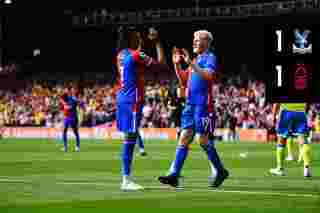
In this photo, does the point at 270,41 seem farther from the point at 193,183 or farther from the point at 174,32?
the point at 174,32

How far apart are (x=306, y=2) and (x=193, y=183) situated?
3002cm

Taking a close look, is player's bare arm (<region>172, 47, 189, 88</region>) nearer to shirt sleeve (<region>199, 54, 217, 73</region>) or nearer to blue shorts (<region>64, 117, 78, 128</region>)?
shirt sleeve (<region>199, 54, 217, 73</region>)

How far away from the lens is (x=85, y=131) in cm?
5222

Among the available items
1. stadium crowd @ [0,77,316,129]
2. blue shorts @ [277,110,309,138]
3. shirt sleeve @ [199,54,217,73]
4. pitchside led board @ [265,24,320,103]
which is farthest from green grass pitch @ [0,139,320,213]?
stadium crowd @ [0,77,316,129]

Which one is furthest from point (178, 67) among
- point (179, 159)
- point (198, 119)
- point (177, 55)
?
point (179, 159)

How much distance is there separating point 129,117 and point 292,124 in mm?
5724

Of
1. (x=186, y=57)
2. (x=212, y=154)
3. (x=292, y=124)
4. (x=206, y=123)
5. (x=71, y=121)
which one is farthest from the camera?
(x=71, y=121)

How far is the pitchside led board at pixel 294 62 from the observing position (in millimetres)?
13195

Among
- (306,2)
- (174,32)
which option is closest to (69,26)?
(174,32)

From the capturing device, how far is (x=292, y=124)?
18906 mm

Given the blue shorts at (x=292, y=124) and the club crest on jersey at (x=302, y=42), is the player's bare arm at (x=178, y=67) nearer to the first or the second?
the club crest on jersey at (x=302, y=42)

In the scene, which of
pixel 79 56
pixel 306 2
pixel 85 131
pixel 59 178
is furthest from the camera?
pixel 79 56

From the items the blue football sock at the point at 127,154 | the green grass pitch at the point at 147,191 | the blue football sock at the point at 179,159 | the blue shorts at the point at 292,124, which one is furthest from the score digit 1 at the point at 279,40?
the blue shorts at the point at 292,124

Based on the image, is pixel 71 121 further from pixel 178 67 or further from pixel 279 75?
pixel 279 75
